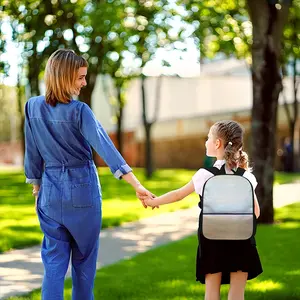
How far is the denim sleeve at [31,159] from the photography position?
14.9 ft

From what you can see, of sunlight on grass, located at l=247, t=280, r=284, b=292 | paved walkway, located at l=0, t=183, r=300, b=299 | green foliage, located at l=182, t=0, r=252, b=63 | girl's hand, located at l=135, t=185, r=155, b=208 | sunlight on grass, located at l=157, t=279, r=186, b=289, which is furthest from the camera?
green foliage, located at l=182, t=0, r=252, b=63

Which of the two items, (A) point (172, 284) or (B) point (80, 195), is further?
(A) point (172, 284)

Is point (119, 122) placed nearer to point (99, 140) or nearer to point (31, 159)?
point (31, 159)

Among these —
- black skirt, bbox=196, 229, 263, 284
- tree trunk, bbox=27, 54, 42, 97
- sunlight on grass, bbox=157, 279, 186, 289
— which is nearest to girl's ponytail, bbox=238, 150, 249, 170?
black skirt, bbox=196, 229, 263, 284

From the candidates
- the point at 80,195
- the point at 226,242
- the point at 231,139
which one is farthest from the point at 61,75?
the point at 226,242

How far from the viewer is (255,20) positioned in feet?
39.5

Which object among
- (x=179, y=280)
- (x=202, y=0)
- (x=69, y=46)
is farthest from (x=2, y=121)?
(x=179, y=280)

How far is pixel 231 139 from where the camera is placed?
439 cm

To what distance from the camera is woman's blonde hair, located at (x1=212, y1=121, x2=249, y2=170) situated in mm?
4383

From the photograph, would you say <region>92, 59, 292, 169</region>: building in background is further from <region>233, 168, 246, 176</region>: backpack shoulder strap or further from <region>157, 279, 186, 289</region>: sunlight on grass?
<region>233, 168, 246, 176</region>: backpack shoulder strap

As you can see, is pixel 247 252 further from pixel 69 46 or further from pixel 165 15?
pixel 69 46

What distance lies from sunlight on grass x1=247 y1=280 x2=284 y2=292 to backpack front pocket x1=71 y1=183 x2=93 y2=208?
2568 millimetres

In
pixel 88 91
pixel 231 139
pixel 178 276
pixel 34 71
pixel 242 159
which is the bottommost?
pixel 178 276

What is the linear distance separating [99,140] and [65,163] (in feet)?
0.87
